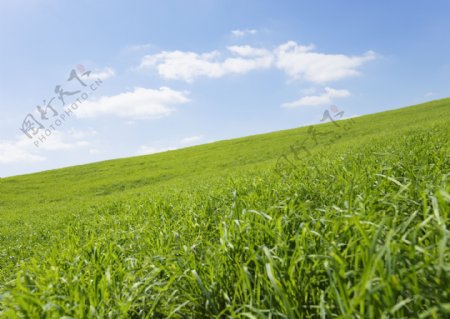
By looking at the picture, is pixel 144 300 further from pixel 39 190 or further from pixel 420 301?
pixel 39 190

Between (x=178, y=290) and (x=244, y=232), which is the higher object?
(x=244, y=232)

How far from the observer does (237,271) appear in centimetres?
263

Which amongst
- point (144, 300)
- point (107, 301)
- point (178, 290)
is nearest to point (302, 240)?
point (178, 290)

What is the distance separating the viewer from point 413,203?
128 inches

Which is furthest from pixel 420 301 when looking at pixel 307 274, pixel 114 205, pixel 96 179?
pixel 96 179

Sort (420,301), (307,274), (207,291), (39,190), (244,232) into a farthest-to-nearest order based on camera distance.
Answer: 1. (39,190)
2. (244,232)
3. (207,291)
4. (307,274)
5. (420,301)

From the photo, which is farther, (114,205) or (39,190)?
(39,190)

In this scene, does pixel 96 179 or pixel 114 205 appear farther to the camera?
pixel 96 179

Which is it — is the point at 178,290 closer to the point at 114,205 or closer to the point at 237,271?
the point at 237,271

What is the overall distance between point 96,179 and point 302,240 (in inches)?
1585

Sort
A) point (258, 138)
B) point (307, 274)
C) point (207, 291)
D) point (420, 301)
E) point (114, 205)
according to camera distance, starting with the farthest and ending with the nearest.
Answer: point (258, 138) → point (114, 205) → point (207, 291) → point (307, 274) → point (420, 301)

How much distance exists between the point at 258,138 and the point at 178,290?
50.9 meters

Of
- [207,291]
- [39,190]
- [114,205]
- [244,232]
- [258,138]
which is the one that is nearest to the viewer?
[207,291]

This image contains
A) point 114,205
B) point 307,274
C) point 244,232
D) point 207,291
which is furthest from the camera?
point 114,205
